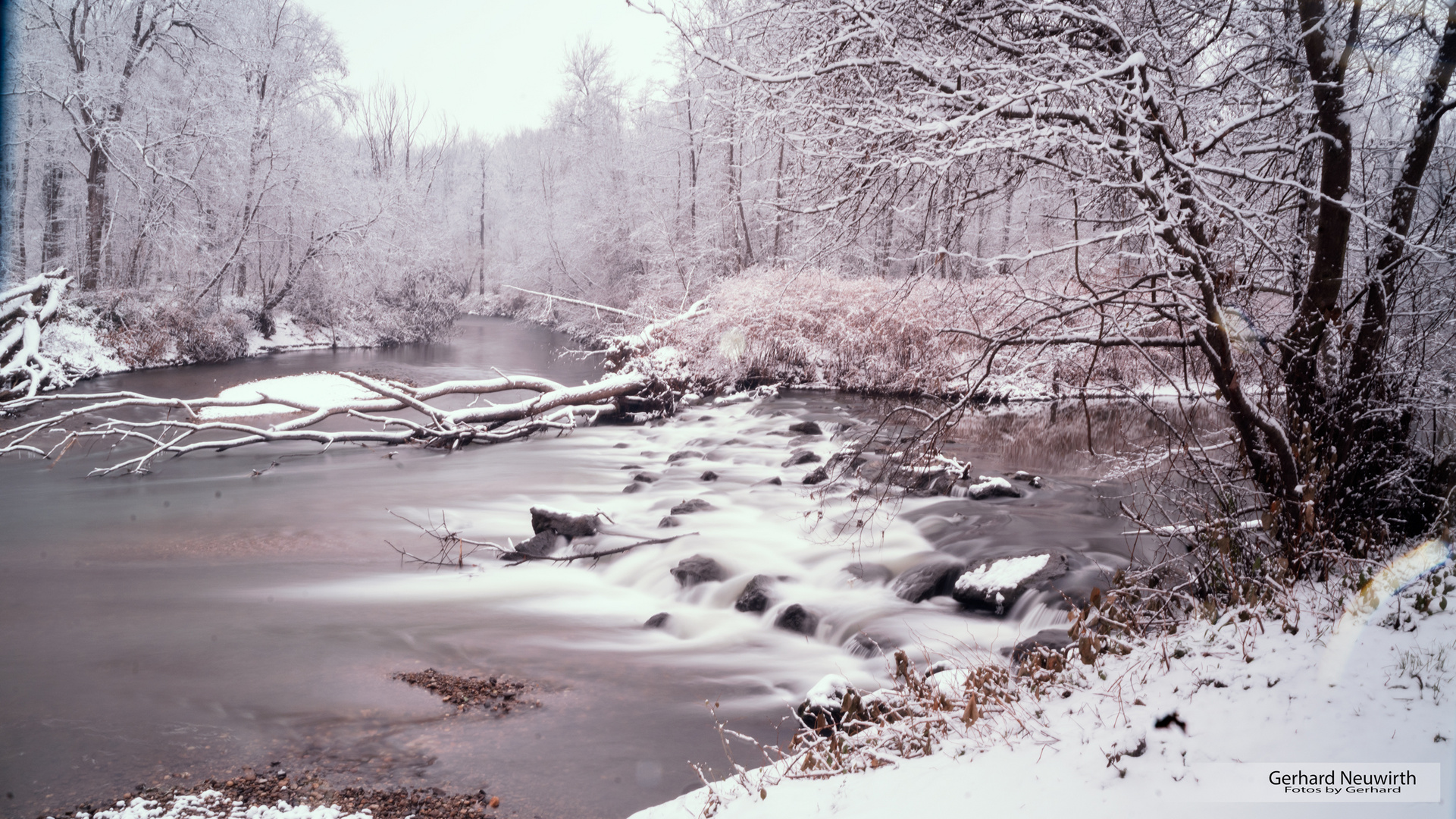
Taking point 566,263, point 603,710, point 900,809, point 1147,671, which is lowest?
point 603,710

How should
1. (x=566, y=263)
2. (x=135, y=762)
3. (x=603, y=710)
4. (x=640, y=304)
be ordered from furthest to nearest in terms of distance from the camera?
(x=566, y=263) → (x=640, y=304) → (x=603, y=710) → (x=135, y=762)

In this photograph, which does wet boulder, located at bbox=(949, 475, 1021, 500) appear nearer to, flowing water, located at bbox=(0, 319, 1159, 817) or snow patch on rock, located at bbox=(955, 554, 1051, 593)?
flowing water, located at bbox=(0, 319, 1159, 817)

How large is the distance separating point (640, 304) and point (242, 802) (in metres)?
22.9

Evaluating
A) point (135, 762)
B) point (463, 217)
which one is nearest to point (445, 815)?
point (135, 762)

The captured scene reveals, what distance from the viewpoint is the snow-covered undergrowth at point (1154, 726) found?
2.59 metres

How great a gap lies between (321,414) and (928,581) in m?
9.99

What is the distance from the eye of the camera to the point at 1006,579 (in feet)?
20.4

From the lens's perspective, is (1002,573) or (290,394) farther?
(290,394)

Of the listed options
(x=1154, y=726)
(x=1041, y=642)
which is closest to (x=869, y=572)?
(x=1041, y=642)

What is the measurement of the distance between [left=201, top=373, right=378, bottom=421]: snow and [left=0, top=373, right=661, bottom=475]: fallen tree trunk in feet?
0.08

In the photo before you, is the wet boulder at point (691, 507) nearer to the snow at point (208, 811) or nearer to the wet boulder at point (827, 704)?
the wet boulder at point (827, 704)

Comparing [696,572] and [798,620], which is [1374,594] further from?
[696,572]

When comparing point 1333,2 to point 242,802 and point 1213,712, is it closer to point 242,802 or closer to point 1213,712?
point 1213,712

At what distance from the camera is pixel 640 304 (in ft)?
85.8
